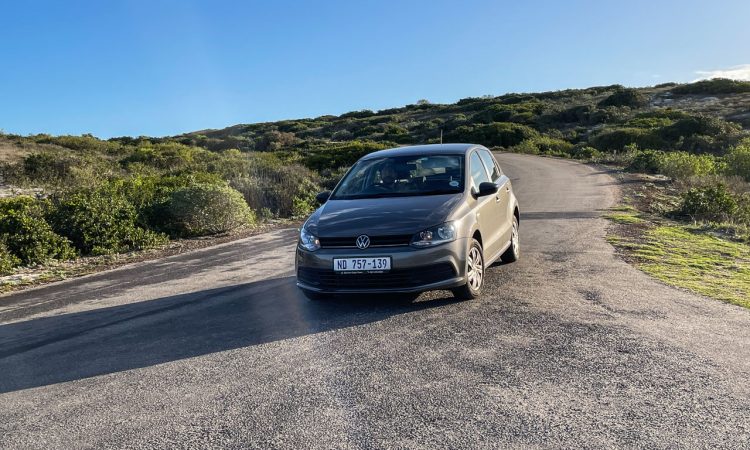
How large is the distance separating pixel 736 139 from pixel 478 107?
37916 mm

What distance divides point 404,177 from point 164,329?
3076mm

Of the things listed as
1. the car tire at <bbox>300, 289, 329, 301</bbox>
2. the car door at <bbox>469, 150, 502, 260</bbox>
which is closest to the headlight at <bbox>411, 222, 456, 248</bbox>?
the car door at <bbox>469, 150, 502, 260</bbox>

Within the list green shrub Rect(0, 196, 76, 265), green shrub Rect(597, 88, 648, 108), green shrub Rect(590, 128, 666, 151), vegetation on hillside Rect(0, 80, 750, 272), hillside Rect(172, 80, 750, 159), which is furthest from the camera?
green shrub Rect(597, 88, 648, 108)

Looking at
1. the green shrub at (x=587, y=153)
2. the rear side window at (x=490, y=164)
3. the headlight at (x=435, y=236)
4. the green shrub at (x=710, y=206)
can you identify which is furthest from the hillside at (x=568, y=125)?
the headlight at (x=435, y=236)

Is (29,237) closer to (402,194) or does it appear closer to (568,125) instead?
(402,194)

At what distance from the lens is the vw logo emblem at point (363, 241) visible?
5438 millimetres

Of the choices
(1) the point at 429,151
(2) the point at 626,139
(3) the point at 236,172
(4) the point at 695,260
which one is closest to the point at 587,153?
(2) the point at 626,139

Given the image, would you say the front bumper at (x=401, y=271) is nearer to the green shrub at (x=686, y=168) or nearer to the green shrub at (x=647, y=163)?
the green shrub at (x=686, y=168)

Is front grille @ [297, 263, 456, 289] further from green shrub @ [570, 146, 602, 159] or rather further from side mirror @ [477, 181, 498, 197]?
green shrub @ [570, 146, 602, 159]

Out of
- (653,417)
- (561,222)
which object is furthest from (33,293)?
(561,222)

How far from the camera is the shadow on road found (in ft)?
15.5

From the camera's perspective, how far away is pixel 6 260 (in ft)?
30.1

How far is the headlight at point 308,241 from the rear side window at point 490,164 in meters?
2.77

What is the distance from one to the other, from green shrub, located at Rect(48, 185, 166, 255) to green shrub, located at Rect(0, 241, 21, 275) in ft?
4.26
